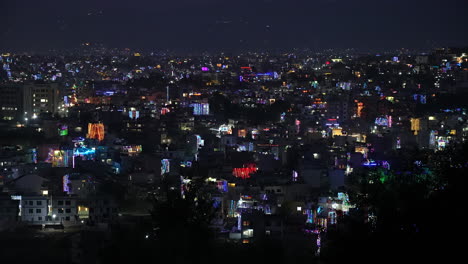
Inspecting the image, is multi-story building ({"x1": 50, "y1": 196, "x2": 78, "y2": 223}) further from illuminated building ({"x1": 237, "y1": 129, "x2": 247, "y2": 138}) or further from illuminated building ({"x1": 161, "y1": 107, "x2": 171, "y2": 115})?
illuminated building ({"x1": 161, "y1": 107, "x2": 171, "y2": 115})

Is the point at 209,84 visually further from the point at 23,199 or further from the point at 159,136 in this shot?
the point at 23,199

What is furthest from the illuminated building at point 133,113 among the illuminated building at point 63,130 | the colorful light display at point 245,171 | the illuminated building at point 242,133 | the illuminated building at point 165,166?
the colorful light display at point 245,171

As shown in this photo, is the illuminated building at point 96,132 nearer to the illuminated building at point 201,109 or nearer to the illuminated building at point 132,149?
the illuminated building at point 132,149

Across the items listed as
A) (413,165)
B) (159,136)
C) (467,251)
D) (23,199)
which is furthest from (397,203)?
(159,136)

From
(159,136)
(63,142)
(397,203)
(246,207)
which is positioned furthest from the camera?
(159,136)

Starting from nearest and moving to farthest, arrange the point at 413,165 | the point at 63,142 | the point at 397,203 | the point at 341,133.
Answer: the point at 397,203 → the point at 413,165 → the point at 63,142 → the point at 341,133

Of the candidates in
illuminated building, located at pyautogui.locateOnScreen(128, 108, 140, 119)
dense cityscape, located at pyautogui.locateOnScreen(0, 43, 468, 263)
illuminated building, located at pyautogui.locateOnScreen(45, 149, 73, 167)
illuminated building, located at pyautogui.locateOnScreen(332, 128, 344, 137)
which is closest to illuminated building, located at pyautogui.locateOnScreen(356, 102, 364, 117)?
dense cityscape, located at pyautogui.locateOnScreen(0, 43, 468, 263)

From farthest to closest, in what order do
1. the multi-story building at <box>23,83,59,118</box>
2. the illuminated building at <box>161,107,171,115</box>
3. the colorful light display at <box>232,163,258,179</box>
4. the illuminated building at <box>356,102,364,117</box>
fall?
1. the illuminated building at <box>356,102,364,117</box>
2. the illuminated building at <box>161,107,171,115</box>
3. the multi-story building at <box>23,83,59,118</box>
4. the colorful light display at <box>232,163,258,179</box>
